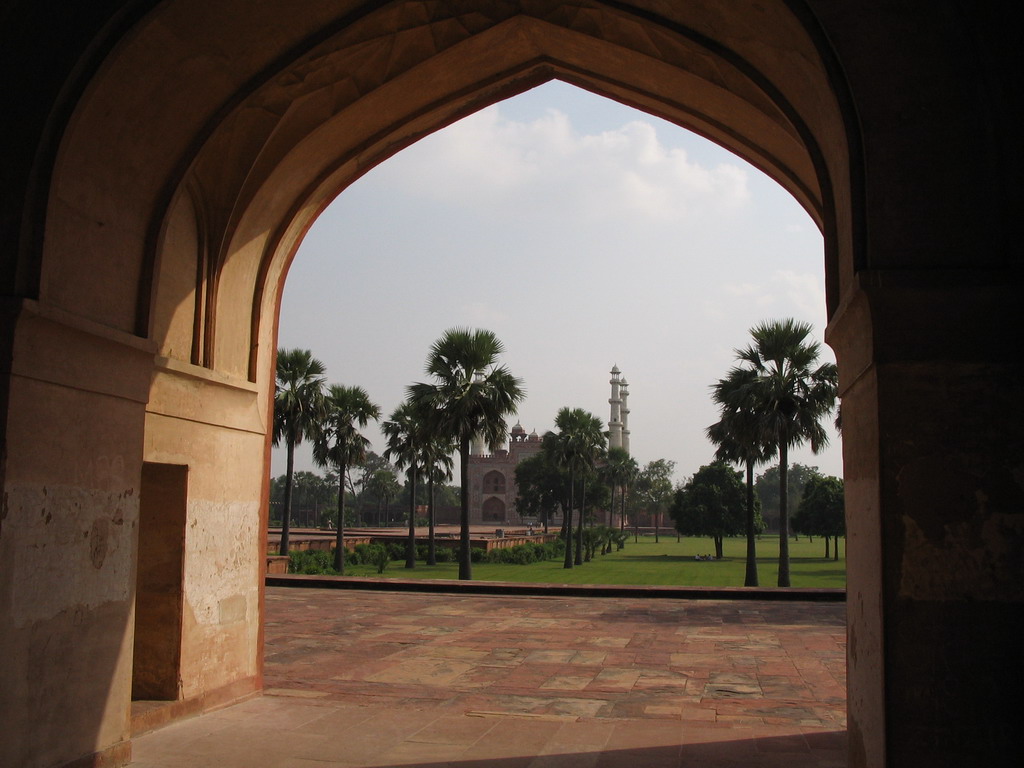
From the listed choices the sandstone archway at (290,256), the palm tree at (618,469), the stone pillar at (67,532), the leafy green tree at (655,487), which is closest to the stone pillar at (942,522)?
the sandstone archway at (290,256)

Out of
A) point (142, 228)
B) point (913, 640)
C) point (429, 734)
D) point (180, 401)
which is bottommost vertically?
point (429, 734)

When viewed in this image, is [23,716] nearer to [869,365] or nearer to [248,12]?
[248,12]

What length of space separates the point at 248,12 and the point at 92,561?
3.34m

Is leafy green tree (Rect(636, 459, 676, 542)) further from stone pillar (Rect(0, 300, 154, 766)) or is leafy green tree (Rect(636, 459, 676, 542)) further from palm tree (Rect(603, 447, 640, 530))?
stone pillar (Rect(0, 300, 154, 766))

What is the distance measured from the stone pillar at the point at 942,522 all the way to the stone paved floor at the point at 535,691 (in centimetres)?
194

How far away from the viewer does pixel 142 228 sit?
18.5ft

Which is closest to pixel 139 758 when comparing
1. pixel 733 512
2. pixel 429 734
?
pixel 429 734

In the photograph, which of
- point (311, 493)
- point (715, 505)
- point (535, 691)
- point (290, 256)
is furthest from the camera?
point (311, 493)

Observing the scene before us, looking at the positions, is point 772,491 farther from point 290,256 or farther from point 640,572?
point 290,256

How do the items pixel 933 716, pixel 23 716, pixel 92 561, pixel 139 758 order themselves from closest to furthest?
pixel 933 716 < pixel 23 716 < pixel 92 561 < pixel 139 758

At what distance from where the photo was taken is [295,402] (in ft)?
86.6

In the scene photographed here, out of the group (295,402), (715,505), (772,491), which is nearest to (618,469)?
(715,505)

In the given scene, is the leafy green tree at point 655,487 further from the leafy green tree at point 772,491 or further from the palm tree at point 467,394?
the palm tree at point 467,394

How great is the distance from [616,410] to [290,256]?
96.2 meters
